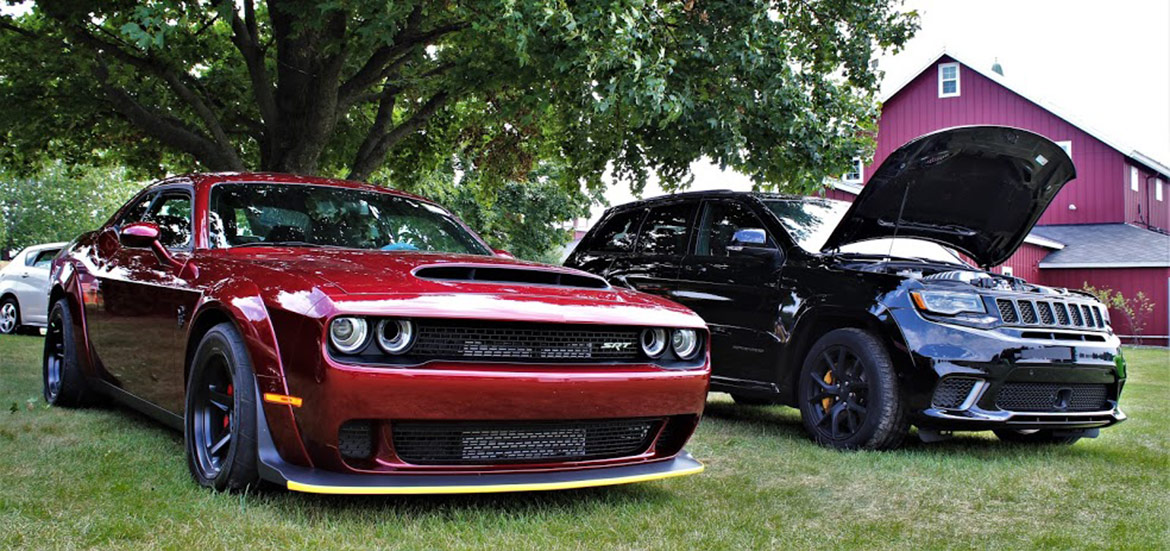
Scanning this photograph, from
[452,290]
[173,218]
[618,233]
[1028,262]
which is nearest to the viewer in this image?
[452,290]

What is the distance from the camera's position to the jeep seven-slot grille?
5586 millimetres

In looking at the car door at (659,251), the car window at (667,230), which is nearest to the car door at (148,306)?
the car door at (659,251)

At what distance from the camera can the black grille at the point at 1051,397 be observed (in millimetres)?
5555

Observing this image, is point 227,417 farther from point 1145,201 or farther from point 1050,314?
point 1145,201

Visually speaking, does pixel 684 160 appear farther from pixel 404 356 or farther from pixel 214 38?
pixel 404 356

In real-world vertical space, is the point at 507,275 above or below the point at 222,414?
above

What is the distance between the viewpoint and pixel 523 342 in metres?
3.72

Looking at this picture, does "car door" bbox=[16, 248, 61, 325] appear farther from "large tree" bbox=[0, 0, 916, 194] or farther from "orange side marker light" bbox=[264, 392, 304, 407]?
"orange side marker light" bbox=[264, 392, 304, 407]

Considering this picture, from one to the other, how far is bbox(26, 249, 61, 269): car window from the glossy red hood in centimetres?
1273

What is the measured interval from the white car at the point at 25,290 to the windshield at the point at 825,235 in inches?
487

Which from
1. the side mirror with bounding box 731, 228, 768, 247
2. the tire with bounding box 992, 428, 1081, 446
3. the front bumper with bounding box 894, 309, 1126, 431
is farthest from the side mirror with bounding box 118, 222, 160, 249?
the tire with bounding box 992, 428, 1081, 446

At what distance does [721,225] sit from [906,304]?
1.76 meters

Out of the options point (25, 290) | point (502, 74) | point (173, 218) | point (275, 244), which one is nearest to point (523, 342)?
point (275, 244)

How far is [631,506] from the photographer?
401 cm
